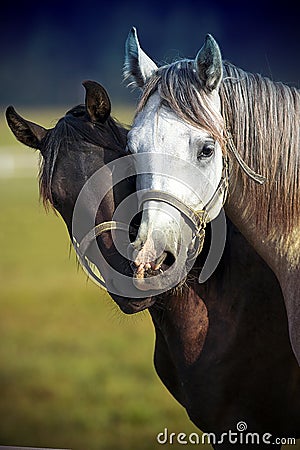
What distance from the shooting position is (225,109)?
1715 mm

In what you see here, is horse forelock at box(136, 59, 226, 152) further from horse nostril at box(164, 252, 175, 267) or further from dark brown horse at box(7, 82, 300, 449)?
Result: dark brown horse at box(7, 82, 300, 449)

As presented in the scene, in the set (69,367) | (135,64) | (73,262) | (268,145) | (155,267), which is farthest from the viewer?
(73,262)

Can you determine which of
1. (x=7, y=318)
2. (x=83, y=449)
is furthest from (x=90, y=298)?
(x=83, y=449)

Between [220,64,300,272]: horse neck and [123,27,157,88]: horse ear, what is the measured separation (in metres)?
0.20

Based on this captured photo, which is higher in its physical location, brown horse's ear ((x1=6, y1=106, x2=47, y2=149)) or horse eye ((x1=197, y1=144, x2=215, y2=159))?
brown horse's ear ((x1=6, y1=106, x2=47, y2=149))

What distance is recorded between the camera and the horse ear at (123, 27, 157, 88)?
5.97 ft

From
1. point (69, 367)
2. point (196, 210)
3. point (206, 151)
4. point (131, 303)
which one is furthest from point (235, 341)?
point (69, 367)

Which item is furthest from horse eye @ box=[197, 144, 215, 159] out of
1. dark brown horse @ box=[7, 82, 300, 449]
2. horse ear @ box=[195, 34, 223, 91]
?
dark brown horse @ box=[7, 82, 300, 449]

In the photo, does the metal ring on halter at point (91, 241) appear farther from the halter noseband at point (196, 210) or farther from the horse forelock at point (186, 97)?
the horse forelock at point (186, 97)

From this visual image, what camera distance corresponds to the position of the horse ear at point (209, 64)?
1.62 metres

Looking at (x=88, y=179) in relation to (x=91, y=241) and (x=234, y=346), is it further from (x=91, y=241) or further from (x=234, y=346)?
(x=234, y=346)

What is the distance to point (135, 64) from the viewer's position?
72.4 inches

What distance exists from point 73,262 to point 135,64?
7.40 metres

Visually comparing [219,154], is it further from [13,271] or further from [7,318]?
[13,271]
